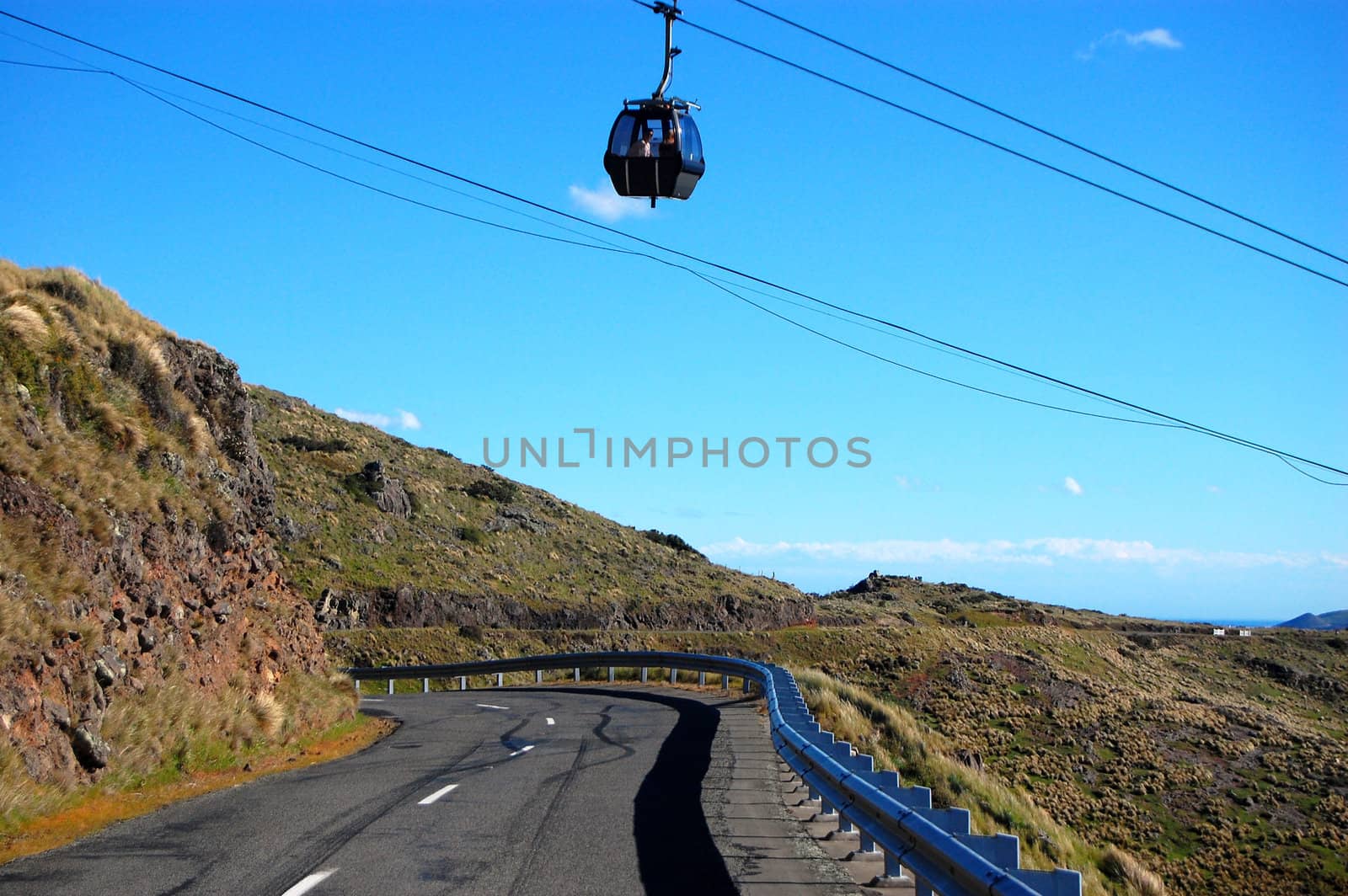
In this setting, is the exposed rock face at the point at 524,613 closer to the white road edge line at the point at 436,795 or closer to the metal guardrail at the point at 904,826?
the white road edge line at the point at 436,795

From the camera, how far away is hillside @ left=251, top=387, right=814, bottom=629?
54.3 meters

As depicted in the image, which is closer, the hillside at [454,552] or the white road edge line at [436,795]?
the white road edge line at [436,795]

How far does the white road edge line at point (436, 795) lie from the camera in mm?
10836

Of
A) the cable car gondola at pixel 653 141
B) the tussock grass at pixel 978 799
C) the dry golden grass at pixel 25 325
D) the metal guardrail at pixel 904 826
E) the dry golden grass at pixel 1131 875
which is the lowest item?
the dry golden grass at pixel 1131 875

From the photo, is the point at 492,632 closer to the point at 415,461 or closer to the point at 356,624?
the point at 356,624

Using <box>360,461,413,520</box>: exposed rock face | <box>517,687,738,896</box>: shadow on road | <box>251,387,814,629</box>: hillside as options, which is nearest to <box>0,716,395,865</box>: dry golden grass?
<box>517,687,738,896</box>: shadow on road

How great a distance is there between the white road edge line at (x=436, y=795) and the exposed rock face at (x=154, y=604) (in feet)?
11.4

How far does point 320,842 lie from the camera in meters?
8.88

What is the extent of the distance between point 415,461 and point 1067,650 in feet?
150

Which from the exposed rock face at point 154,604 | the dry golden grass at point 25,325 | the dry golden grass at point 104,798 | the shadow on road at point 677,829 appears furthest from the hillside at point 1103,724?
the dry golden grass at point 25,325

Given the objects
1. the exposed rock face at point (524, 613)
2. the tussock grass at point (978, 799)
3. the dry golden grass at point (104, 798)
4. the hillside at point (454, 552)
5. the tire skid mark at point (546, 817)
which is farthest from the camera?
the hillside at point (454, 552)

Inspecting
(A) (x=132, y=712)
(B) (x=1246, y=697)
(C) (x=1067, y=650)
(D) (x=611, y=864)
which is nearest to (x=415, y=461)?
(C) (x=1067, y=650)

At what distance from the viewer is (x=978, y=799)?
14.8m

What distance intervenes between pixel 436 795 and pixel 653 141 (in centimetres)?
864
